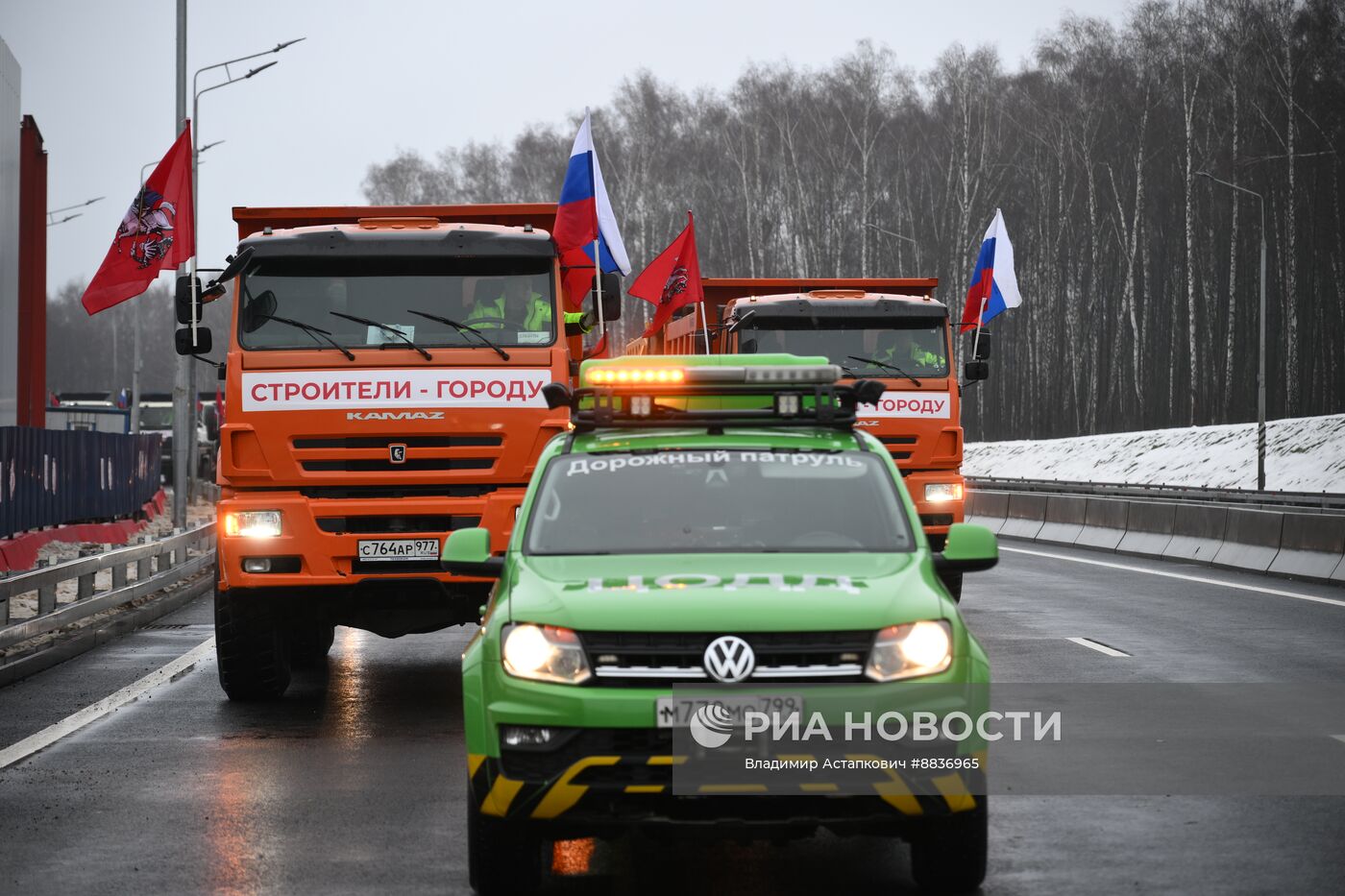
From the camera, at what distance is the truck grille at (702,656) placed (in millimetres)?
6191

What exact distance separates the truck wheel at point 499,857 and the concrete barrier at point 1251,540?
18.2 m

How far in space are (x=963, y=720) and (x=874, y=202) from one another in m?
74.3

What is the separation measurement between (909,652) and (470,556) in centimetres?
189

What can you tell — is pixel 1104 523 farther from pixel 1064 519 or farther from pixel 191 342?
pixel 191 342

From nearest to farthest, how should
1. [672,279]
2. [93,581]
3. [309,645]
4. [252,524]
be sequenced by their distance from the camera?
[252,524]
[309,645]
[93,581]
[672,279]

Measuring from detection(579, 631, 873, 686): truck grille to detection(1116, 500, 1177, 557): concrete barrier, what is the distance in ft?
70.4

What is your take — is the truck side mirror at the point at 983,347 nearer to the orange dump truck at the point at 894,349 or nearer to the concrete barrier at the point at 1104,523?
the orange dump truck at the point at 894,349

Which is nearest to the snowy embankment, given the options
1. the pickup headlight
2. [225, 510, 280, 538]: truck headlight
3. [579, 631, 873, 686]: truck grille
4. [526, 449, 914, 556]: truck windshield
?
[225, 510, 280, 538]: truck headlight

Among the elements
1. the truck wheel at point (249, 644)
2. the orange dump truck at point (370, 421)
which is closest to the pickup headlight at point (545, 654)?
the orange dump truck at point (370, 421)

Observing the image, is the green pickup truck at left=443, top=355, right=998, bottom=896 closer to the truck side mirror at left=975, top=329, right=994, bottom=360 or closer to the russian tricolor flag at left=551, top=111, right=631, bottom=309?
the russian tricolor flag at left=551, top=111, right=631, bottom=309

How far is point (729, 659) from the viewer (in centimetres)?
619

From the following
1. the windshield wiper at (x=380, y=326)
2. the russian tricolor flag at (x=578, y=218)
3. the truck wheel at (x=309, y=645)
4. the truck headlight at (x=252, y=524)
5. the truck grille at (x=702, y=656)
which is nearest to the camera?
the truck grille at (x=702, y=656)

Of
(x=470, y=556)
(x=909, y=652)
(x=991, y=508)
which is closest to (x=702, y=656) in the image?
(x=909, y=652)

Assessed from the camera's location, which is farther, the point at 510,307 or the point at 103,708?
the point at 510,307
